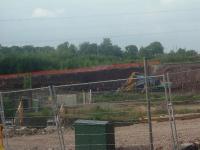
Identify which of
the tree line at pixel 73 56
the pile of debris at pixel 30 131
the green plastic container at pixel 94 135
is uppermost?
the tree line at pixel 73 56

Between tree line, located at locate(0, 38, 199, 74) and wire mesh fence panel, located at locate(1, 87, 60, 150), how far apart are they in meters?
34.3

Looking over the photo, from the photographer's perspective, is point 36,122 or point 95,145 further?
point 36,122

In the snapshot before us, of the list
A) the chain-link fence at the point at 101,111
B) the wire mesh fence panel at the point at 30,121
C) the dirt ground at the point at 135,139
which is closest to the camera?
the chain-link fence at the point at 101,111

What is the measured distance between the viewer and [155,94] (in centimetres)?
1417

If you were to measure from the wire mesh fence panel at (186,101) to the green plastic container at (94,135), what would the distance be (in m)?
1.73

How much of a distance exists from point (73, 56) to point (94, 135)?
57.2 m

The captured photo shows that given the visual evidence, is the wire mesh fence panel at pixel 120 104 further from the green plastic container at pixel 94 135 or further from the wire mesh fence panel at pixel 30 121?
the wire mesh fence panel at pixel 30 121

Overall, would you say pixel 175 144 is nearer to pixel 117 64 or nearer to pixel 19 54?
pixel 117 64

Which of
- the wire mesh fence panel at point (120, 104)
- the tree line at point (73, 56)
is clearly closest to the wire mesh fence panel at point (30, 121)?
the wire mesh fence panel at point (120, 104)

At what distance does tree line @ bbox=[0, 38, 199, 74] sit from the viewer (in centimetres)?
6171

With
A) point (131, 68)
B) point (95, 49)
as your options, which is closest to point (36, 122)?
→ point (131, 68)

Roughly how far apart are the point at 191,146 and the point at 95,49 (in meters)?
60.3

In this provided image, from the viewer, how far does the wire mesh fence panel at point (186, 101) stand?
15.5 m

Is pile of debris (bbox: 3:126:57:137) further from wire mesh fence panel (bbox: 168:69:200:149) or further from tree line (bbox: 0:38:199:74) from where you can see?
tree line (bbox: 0:38:199:74)
